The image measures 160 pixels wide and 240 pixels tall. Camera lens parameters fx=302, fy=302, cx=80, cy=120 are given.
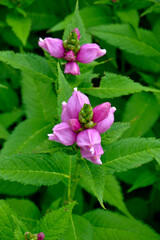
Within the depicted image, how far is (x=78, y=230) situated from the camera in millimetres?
2117

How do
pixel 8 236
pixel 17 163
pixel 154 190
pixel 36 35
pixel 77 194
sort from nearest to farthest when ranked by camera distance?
pixel 8 236, pixel 17 163, pixel 77 194, pixel 154 190, pixel 36 35

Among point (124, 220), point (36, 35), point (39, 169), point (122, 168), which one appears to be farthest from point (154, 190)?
point (36, 35)

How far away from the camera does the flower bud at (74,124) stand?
155 centimetres

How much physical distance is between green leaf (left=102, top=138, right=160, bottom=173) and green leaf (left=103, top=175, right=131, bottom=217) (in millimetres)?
597

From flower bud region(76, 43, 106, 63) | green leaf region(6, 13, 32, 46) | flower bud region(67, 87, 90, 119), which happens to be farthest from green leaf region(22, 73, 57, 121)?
flower bud region(67, 87, 90, 119)

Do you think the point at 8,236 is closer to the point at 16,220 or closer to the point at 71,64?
the point at 16,220

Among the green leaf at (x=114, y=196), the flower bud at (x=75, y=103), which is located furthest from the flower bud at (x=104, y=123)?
the green leaf at (x=114, y=196)

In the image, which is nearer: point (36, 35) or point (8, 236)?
point (8, 236)

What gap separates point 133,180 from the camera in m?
2.88

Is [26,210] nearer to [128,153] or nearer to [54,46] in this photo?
[128,153]

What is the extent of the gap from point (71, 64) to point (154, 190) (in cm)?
181

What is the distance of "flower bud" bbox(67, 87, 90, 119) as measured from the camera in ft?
5.13

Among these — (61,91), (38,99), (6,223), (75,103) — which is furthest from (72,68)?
(6,223)

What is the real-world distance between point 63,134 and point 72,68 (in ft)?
2.12
